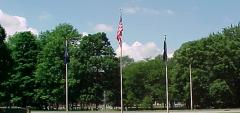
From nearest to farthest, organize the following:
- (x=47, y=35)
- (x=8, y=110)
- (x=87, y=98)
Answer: (x=8, y=110) < (x=87, y=98) < (x=47, y=35)

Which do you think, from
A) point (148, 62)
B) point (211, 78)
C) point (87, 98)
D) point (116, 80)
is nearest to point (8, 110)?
point (87, 98)

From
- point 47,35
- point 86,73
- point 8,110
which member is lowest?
point 8,110

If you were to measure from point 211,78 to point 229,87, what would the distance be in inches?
163

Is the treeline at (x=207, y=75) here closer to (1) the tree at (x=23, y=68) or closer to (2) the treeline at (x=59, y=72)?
(2) the treeline at (x=59, y=72)

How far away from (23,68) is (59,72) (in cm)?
680

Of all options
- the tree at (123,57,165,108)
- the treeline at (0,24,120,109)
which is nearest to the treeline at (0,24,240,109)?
the treeline at (0,24,120,109)

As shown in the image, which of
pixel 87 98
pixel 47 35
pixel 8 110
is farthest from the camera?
pixel 47 35

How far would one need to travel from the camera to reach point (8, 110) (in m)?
61.5

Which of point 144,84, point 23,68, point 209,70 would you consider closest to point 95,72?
point 23,68

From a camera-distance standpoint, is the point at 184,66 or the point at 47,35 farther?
the point at 47,35

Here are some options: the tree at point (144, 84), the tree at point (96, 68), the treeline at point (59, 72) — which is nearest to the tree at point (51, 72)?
the treeline at point (59, 72)

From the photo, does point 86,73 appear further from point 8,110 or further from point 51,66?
point 8,110

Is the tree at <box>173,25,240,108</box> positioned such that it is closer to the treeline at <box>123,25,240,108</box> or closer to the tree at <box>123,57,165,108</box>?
the treeline at <box>123,25,240,108</box>

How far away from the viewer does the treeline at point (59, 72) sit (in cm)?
9581
